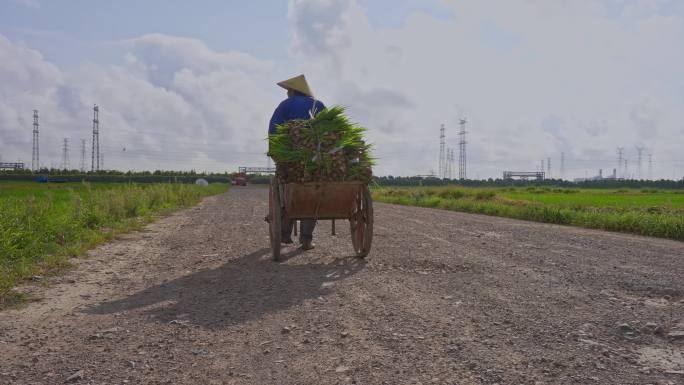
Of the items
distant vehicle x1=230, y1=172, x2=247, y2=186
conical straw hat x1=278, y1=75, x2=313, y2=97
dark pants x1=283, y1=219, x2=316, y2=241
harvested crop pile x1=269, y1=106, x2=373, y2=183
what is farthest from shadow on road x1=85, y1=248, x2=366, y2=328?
distant vehicle x1=230, y1=172, x2=247, y2=186

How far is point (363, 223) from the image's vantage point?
7555mm

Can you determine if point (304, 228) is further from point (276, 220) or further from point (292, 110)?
point (292, 110)

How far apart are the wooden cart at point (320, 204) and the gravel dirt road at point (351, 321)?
1.38ft

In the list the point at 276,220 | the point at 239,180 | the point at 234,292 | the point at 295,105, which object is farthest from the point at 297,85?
the point at 239,180

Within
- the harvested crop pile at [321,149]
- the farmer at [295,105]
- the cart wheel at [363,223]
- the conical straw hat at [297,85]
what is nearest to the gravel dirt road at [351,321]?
the cart wheel at [363,223]

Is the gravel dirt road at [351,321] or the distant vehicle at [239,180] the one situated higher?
the distant vehicle at [239,180]

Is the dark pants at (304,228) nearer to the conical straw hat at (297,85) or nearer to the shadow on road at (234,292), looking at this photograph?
the shadow on road at (234,292)

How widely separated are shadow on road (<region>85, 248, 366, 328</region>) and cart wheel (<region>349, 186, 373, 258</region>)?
0.28 metres

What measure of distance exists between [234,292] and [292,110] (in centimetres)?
327

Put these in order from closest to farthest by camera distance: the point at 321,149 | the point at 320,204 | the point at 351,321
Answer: the point at 351,321 → the point at 321,149 → the point at 320,204

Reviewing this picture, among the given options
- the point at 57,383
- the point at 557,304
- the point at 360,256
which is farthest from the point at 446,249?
the point at 57,383

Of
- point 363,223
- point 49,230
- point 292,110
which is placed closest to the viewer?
point 363,223

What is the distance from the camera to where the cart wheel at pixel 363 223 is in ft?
23.7

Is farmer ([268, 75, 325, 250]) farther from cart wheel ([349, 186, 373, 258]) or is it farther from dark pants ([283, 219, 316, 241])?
cart wheel ([349, 186, 373, 258])
